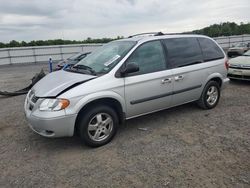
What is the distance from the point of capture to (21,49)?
23.3 m

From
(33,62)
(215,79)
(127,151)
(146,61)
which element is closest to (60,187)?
(127,151)

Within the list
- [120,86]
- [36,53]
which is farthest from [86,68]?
[36,53]

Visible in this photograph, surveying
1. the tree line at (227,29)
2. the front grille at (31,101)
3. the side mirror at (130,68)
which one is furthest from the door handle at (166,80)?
the tree line at (227,29)

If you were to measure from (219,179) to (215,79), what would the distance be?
3.11 metres

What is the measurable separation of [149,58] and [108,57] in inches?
29.4

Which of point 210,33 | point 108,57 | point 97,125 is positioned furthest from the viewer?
point 210,33

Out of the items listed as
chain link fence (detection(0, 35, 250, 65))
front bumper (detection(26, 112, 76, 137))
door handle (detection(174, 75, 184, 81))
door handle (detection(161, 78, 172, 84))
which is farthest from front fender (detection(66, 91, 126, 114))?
chain link fence (detection(0, 35, 250, 65))

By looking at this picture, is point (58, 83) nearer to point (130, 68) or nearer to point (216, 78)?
point (130, 68)

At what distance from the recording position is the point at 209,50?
548 centimetres

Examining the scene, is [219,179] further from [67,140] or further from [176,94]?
[67,140]

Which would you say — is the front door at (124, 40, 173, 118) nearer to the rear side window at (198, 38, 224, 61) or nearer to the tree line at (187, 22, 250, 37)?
the rear side window at (198, 38, 224, 61)

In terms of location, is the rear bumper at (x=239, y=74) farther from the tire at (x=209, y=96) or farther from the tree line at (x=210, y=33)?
the tree line at (x=210, y=33)

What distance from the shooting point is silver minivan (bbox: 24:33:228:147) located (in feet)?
11.9

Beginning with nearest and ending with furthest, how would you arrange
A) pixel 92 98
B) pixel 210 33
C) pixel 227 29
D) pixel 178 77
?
pixel 92 98 → pixel 178 77 → pixel 210 33 → pixel 227 29
